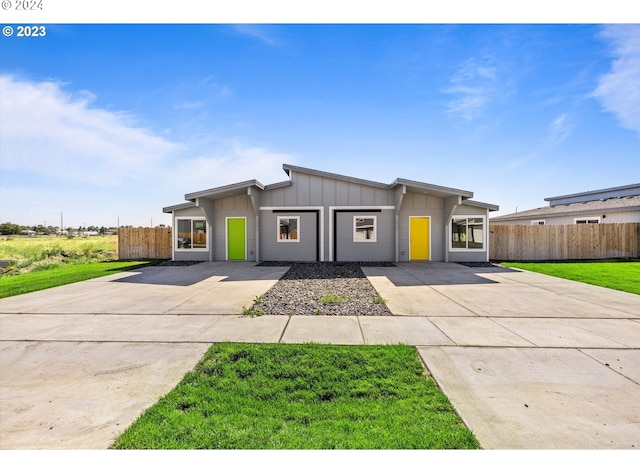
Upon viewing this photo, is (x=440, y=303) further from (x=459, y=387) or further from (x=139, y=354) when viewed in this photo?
(x=139, y=354)

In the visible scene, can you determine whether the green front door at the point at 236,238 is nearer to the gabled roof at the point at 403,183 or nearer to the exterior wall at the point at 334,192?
the exterior wall at the point at 334,192

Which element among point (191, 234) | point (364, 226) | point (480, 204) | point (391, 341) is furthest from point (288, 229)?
point (391, 341)

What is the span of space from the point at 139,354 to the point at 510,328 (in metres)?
5.72

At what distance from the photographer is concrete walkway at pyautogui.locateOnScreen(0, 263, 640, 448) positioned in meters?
2.47

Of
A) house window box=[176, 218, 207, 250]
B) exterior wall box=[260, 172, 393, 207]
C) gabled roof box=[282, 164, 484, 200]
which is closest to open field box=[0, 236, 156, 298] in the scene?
house window box=[176, 218, 207, 250]

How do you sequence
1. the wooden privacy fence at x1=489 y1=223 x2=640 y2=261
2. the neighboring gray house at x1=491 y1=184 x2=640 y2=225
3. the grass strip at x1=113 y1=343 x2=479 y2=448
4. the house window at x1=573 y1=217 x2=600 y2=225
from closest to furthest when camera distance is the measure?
the grass strip at x1=113 y1=343 x2=479 y2=448
the wooden privacy fence at x1=489 y1=223 x2=640 y2=261
the neighboring gray house at x1=491 y1=184 x2=640 y2=225
the house window at x1=573 y1=217 x2=600 y2=225

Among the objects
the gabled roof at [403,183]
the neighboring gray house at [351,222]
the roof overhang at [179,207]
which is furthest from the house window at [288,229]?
the roof overhang at [179,207]

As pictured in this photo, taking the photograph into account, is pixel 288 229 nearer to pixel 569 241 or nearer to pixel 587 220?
pixel 569 241

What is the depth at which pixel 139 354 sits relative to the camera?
3848mm

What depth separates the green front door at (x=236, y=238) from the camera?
14820 mm

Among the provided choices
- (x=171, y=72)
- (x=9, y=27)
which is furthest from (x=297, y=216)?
(x=9, y=27)

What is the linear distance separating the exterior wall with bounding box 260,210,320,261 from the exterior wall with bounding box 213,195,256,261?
52 cm

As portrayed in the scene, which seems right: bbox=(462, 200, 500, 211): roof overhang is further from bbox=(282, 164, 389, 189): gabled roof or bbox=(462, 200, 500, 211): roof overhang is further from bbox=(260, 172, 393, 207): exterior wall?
bbox=(282, 164, 389, 189): gabled roof

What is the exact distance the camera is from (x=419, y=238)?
565 inches
